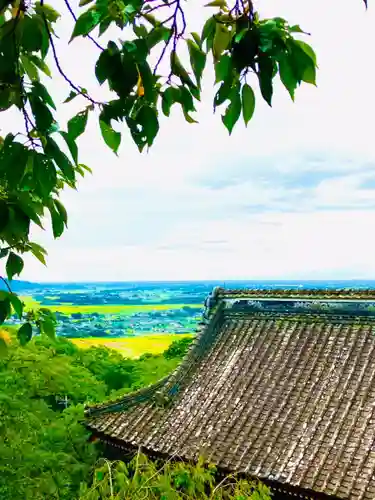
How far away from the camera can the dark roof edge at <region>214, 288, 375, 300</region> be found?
35.6 ft

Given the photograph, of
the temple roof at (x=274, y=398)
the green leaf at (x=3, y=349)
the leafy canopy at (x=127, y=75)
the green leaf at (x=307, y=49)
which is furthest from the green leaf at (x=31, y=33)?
the temple roof at (x=274, y=398)

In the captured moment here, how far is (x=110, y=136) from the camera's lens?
195 centimetres

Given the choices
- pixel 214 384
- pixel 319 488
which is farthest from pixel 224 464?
pixel 214 384

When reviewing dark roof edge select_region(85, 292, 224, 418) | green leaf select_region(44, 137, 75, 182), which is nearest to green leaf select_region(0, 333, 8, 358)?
green leaf select_region(44, 137, 75, 182)

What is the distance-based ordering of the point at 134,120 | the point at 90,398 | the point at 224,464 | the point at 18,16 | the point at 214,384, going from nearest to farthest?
the point at 18,16, the point at 134,120, the point at 224,464, the point at 214,384, the point at 90,398

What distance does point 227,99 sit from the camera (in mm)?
1984

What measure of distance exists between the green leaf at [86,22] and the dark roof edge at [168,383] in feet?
31.4

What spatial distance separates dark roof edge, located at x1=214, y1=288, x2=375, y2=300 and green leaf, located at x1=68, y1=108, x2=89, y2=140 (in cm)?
963

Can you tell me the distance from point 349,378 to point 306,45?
8626mm

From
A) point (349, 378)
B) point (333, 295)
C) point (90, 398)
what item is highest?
point (333, 295)

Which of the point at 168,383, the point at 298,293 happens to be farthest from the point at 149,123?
the point at 298,293

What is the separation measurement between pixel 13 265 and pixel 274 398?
26.4 ft

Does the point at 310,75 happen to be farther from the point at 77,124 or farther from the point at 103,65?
the point at 77,124

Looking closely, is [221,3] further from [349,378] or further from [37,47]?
[349,378]
